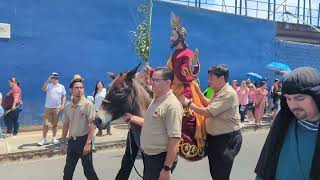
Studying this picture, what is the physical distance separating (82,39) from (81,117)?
346 inches

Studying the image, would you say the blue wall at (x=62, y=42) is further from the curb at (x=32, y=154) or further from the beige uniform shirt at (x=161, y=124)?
the beige uniform shirt at (x=161, y=124)

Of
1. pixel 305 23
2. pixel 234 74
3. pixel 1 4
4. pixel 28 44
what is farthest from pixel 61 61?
pixel 305 23

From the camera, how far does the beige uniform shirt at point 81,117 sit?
5977mm

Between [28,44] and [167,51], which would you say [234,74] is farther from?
[28,44]

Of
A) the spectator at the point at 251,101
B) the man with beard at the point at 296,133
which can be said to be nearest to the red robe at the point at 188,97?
the man with beard at the point at 296,133

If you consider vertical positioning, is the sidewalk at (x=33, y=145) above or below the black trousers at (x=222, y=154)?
below

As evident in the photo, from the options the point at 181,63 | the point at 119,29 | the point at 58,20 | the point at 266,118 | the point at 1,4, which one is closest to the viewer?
the point at 181,63

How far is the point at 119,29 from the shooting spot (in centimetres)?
1534

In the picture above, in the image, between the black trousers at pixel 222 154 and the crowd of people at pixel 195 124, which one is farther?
the black trousers at pixel 222 154

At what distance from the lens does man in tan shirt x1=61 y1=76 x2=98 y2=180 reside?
586cm

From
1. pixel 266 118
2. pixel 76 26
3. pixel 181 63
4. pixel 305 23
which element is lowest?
pixel 266 118

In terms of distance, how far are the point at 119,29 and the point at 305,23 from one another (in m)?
12.9

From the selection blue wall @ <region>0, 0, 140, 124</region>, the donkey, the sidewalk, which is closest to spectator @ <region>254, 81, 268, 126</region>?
blue wall @ <region>0, 0, 140, 124</region>

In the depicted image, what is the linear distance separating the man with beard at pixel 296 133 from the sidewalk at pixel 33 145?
8454mm
